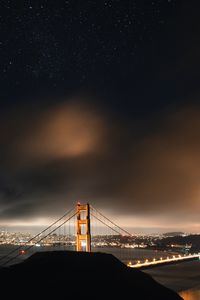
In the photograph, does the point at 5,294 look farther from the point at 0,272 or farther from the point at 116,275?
the point at 116,275

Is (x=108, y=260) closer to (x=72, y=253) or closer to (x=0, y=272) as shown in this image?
(x=72, y=253)

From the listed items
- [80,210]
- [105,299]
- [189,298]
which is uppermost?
[80,210]

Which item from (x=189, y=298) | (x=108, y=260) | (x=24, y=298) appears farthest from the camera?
(x=189, y=298)

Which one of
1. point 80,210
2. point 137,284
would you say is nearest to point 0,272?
point 137,284

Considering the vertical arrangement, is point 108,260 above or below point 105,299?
above

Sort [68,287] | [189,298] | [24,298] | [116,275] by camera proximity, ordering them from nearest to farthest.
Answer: [24,298] → [68,287] → [116,275] → [189,298]

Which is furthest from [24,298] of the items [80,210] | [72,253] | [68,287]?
[80,210]

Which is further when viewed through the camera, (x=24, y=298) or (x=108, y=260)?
(x=108, y=260)
